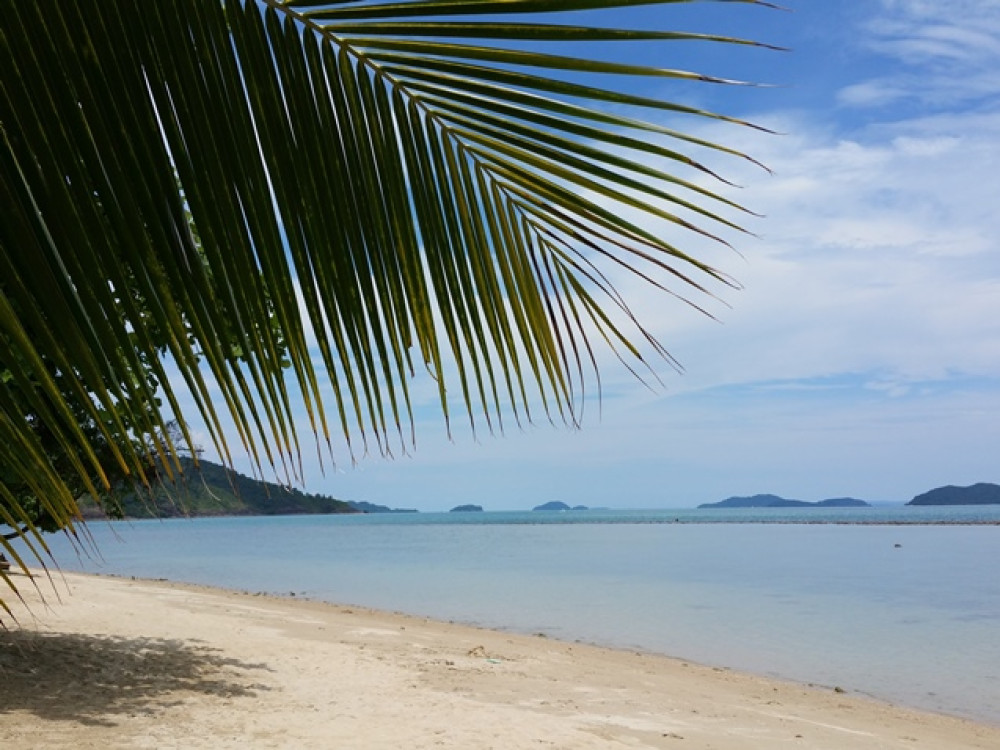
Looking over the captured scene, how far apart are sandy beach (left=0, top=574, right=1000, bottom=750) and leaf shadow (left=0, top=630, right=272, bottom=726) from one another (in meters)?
0.03

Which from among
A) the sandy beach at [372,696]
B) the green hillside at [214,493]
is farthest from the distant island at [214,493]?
the sandy beach at [372,696]

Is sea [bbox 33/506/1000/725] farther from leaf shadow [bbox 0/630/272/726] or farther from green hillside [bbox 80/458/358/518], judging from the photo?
leaf shadow [bbox 0/630/272/726]

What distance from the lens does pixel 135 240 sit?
86 cm

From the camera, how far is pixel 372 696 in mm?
10383

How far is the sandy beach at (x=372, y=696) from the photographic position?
26.8ft

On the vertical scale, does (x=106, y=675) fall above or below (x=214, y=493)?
below

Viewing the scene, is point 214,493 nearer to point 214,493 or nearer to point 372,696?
point 214,493

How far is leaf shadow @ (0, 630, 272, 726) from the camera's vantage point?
8.41 metres

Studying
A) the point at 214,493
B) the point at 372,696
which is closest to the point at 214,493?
the point at 214,493

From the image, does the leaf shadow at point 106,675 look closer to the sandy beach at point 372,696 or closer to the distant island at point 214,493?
the sandy beach at point 372,696

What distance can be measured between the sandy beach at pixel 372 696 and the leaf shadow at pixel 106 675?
0.03m

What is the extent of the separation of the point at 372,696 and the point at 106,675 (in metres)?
3.00

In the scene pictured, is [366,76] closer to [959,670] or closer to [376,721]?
[376,721]

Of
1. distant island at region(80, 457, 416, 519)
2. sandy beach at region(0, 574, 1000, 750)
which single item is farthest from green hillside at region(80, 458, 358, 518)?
sandy beach at region(0, 574, 1000, 750)
